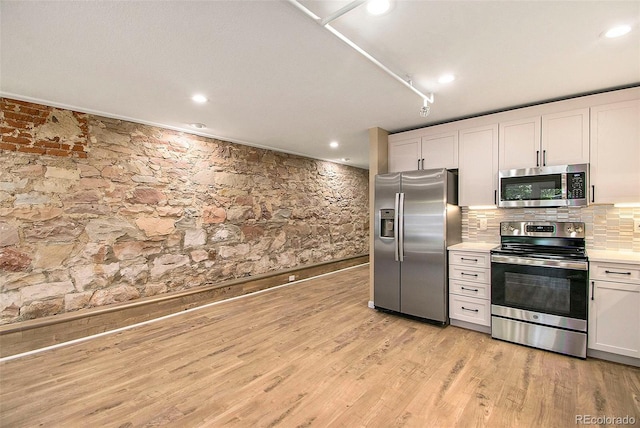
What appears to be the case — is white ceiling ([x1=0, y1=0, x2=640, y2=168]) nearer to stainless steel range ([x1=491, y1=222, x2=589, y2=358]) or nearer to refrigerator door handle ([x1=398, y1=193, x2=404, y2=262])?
refrigerator door handle ([x1=398, y1=193, x2=404, y2=262])

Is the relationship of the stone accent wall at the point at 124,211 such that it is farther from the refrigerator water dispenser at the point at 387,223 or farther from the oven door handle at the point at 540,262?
the oven door handle at the point at 540,262

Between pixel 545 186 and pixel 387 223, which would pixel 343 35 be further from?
pixel 545 186

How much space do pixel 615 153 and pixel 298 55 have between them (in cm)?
307

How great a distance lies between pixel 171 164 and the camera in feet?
12.9

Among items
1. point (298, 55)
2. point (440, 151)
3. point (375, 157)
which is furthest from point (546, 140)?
point (298, 55)

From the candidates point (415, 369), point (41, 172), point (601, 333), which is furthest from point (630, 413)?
point (41, 172)

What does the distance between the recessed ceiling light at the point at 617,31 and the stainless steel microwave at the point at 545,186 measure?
1.28 m

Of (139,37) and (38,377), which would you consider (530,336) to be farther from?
(38,377)

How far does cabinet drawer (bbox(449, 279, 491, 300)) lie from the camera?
316 centimetres

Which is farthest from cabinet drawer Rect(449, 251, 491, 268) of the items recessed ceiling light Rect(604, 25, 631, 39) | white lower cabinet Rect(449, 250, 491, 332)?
recessed ceiling light Rect(604, 25, 631, 39)

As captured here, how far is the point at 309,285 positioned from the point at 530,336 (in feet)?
11.0

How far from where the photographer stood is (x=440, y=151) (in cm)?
370

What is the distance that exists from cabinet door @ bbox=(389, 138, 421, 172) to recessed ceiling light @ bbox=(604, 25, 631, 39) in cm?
208

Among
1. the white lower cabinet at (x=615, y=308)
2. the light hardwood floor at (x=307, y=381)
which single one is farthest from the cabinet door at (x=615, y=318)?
the light hardwood floor at (x=307, y=381)
